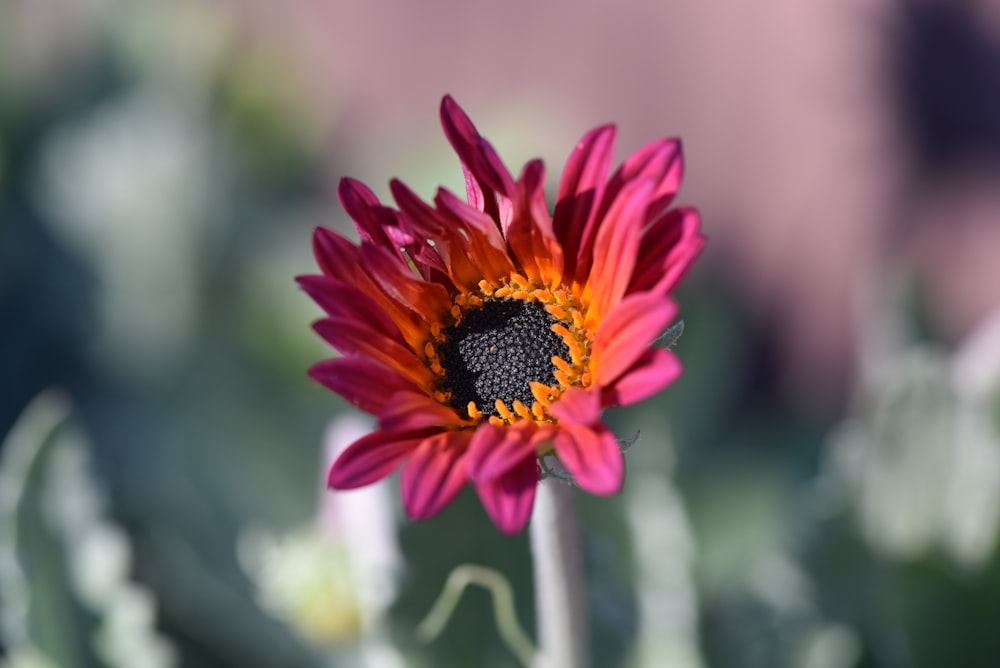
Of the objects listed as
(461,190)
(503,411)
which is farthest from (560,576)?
(461,190)

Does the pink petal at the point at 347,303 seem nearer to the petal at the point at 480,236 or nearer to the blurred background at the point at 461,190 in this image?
the petal at the point at 480,236

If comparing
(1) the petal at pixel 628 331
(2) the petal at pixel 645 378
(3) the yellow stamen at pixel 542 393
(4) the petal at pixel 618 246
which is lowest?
(2) the petal at pixel 645 378

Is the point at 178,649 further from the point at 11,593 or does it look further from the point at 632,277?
the point at 632,277

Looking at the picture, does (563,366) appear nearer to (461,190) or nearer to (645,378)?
(645,378)

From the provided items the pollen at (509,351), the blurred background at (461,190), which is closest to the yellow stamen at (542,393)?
the pollen at (509,351)

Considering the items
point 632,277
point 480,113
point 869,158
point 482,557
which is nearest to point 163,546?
point 482,557

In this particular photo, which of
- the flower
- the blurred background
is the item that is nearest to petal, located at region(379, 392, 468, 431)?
the flower
